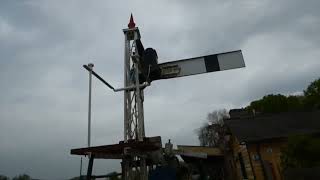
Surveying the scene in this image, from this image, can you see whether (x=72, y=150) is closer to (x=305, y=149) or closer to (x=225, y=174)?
(x=305, y=149)

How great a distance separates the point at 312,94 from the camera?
39094 millimetres

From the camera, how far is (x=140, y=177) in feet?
35.5

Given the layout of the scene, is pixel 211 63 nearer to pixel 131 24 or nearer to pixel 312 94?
pixel 131 24

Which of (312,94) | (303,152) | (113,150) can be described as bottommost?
(303,152)

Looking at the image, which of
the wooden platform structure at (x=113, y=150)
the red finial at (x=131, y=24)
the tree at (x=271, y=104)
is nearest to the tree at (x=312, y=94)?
the tree at (x=271, y=104)

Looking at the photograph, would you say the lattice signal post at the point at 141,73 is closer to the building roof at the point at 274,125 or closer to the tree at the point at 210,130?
the building roof at the point at 274,125

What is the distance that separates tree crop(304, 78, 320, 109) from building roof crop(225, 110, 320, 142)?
1518 centimetres

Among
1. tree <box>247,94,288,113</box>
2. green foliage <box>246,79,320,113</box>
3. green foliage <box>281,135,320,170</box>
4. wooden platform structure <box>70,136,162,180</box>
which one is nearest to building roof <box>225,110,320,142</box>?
green foliage <box>281,135,320,170</box>

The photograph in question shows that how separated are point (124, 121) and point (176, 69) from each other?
329 cm

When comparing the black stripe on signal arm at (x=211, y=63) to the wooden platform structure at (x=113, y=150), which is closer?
the wooden platform structure at (x=113, y=150)

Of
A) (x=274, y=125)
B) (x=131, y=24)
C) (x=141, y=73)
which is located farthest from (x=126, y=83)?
(x=274, y=125)

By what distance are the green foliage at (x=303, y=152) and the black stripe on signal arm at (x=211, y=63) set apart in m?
4.05

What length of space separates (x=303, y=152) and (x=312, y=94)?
2864 cm

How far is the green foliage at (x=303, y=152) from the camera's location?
12594mm
